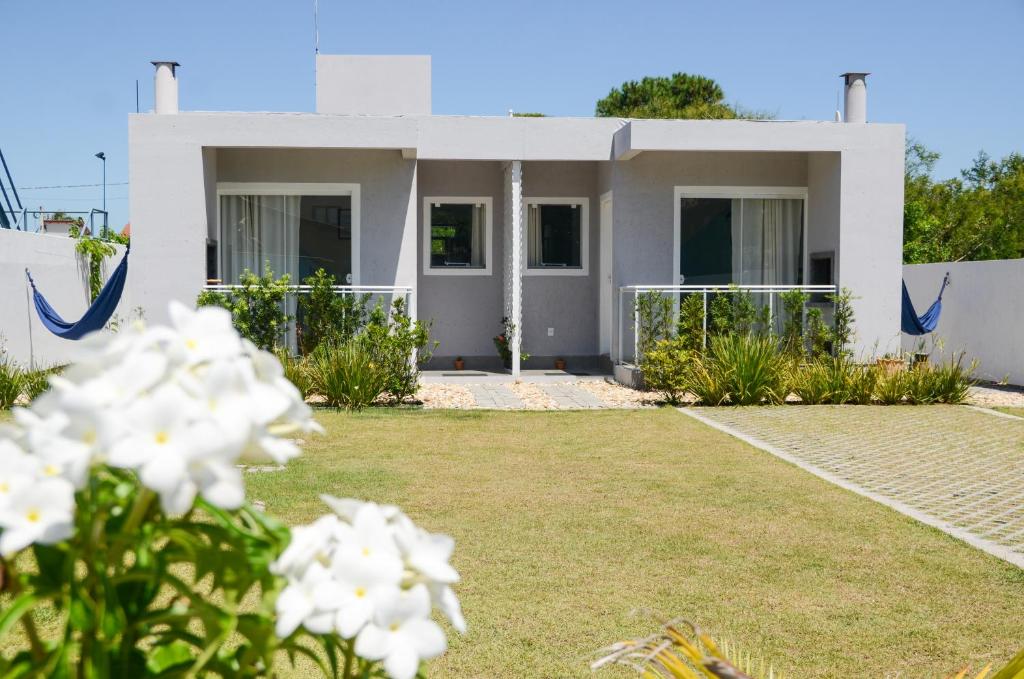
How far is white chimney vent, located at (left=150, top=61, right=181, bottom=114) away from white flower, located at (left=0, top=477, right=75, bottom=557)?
579 inches

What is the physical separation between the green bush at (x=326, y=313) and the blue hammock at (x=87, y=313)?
2.53 meters

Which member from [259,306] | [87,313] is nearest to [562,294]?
[259,306]

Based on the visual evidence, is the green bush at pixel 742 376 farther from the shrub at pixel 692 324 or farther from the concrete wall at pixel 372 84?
the concrete wall at pixel 372 84

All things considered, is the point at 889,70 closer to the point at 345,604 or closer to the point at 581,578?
the point at 581,578

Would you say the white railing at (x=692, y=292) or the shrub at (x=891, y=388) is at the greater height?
the white railing at (x=692, y=292)

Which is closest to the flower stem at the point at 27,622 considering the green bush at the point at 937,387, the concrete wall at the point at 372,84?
the green bush at the point at 937,387

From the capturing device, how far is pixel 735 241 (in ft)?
51.8

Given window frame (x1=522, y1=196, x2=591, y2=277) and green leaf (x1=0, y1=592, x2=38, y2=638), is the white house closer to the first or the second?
window frame (x1=522, y1=196, x2=591, y2=277)

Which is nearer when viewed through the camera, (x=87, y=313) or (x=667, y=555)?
(x=667, y=555)

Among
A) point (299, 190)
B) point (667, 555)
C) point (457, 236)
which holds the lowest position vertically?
point (667, 555)

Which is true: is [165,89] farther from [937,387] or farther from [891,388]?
[937,387]

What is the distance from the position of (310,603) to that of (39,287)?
14686mm

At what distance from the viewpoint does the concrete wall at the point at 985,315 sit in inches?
604

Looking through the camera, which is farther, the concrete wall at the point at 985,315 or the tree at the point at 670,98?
the tree at the point at 670,98
